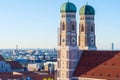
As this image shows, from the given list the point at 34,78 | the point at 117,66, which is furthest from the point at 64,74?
the point at 34,78

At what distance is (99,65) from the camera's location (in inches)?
3745

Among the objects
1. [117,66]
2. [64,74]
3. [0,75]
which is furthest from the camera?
[0,75]

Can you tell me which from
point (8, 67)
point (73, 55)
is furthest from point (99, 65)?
point (8, 67)

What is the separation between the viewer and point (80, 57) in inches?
3907

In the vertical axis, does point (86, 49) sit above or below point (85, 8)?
below

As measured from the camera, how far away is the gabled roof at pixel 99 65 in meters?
92.5

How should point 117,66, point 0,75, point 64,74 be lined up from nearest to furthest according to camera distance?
1. point 117,66
2. point 64,74
3. point 0,75

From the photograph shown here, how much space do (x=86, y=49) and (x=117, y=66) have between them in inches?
436

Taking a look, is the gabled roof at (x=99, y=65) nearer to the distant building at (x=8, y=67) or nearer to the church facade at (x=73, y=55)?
the church facade at (x=73, y=55)

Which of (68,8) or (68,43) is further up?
(68,8)

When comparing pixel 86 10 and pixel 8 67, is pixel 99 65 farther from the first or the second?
pixel 8 67

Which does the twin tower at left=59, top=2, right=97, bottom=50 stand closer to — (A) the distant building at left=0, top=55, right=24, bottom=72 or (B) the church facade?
(B) the church facade

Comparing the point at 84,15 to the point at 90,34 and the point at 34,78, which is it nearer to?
the point at 90,34

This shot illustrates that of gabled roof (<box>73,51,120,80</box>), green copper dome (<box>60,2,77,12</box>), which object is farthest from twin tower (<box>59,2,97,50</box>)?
gabled roof (<box>73,51,120,80</box>)
